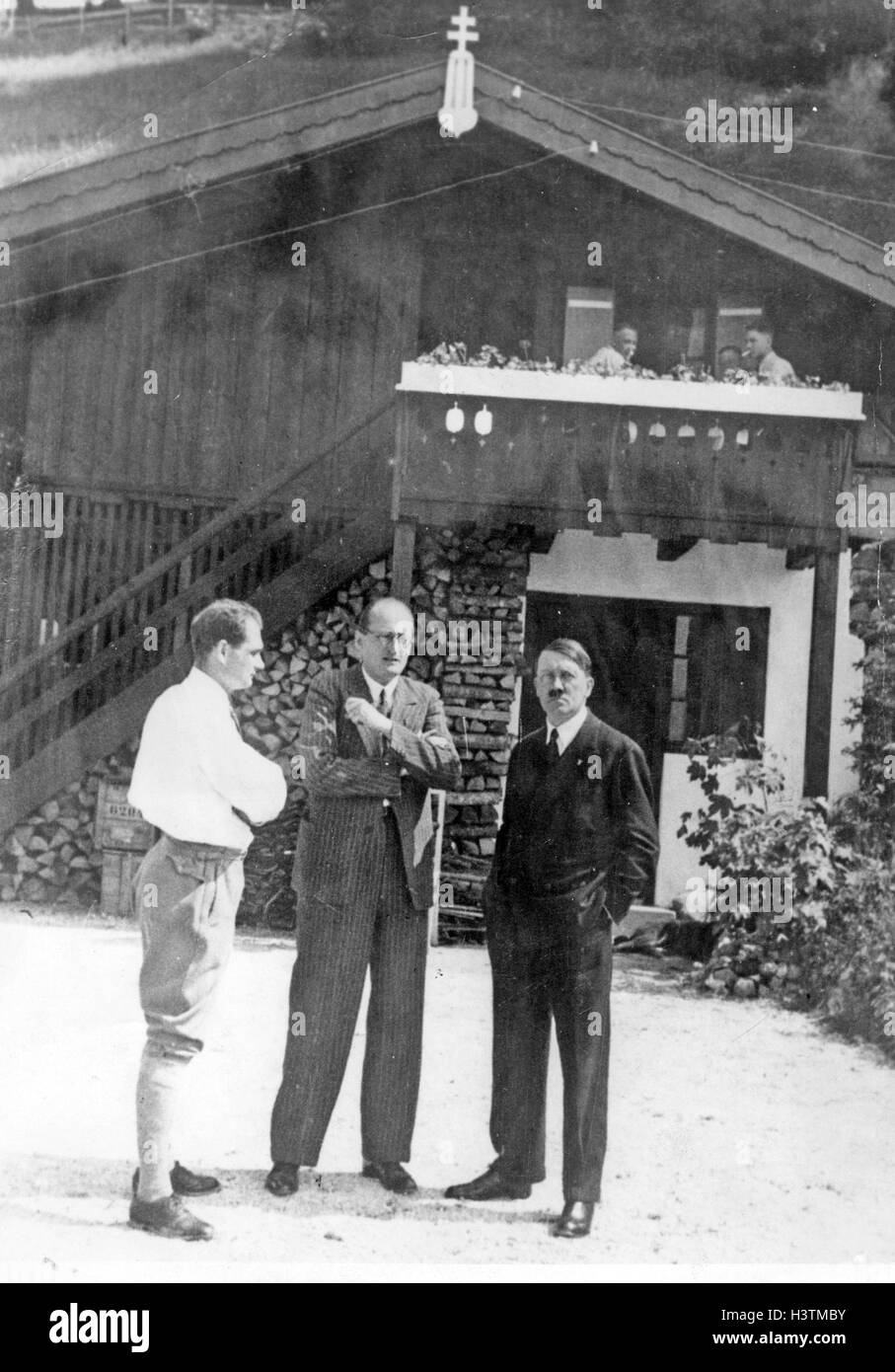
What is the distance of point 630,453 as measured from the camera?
6.61 metres

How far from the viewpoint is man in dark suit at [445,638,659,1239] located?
391cm

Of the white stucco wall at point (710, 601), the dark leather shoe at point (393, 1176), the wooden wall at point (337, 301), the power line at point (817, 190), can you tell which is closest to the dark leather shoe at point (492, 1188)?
the dark leather shoe at point (393, 1176)

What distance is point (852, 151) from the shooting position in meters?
5.06

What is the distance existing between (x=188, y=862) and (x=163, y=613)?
2.71 meters

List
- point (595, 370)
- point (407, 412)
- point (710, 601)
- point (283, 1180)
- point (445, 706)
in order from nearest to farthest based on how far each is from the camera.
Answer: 1. point (283, 1180)
2. point (445, 706)
3. point (407, 412)
4. point (710, 601)
5. point (595, 370)

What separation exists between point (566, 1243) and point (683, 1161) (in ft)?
1.71

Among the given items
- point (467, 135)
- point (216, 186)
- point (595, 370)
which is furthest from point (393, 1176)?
point (467, 135)

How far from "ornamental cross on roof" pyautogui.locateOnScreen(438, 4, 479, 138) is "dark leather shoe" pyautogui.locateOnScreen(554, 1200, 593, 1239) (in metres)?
4.25

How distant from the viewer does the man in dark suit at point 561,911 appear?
3.91 m

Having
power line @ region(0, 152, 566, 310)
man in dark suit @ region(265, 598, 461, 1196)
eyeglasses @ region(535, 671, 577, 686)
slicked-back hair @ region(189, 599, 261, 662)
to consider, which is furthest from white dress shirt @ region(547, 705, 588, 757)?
power line @ region(0, 152, 566, 310)

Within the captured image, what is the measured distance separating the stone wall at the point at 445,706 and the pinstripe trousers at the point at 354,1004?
488mm

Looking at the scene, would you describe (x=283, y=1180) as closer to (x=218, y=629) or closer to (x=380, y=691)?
(x=380, y=691)

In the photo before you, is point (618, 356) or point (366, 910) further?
point (618, 356)

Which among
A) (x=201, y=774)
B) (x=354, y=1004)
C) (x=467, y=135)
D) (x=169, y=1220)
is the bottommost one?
(x=169, y=1220)
